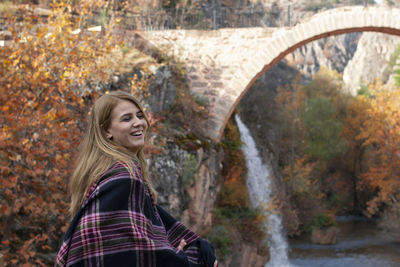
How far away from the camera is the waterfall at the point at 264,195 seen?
11805 millimetres

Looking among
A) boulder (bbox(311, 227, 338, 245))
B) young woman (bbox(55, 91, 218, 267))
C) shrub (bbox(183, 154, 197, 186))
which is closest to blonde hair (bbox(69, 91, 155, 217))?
young woman (bbox(55, 91, 218, 267))

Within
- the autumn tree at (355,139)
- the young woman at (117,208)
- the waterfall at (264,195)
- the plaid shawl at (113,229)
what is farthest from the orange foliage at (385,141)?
the plaid shawl at (113,229)

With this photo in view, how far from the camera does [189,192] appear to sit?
312 inches

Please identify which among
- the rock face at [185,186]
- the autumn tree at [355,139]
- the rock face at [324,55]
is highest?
the rock face at [324,55]

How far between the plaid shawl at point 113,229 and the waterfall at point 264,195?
996cm

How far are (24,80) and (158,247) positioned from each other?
143 inches

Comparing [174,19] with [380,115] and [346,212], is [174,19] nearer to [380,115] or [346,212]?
[380,115]

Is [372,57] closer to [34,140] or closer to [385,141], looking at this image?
[385,141]

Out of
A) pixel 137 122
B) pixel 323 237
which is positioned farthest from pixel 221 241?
pixel 323 237

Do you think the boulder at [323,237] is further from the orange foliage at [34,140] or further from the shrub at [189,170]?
the orange foliage at [34,140]

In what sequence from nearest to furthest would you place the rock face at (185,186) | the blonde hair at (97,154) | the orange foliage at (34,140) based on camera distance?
the blonde hair at (97,154), the orange foliage at (34,140), the rock face at (185,186)

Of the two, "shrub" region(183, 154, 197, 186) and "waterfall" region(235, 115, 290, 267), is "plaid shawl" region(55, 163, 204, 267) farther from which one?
"waterfall" region(235, 115, 290, 267)

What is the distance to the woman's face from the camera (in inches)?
68.2

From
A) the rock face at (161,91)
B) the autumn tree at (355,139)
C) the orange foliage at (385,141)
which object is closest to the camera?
the rock face at (161,91)
